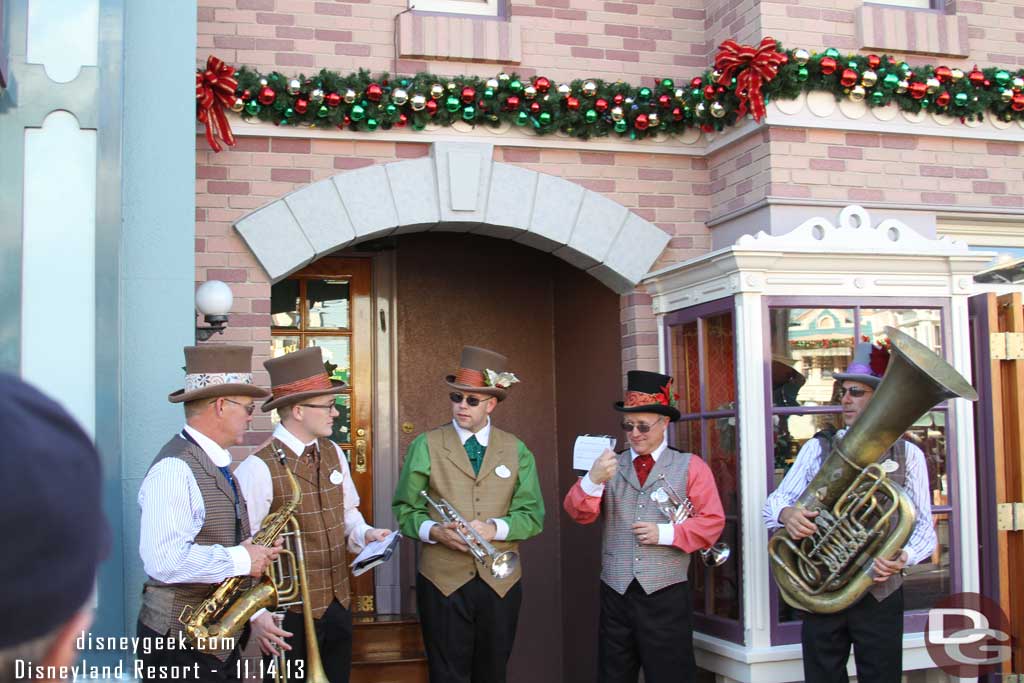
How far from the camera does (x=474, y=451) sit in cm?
557

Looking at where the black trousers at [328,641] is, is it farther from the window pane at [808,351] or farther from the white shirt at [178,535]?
the window pane at [808,351]

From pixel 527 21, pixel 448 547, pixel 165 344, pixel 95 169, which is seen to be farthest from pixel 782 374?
pixel 95 169

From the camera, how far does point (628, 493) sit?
555 centimetres

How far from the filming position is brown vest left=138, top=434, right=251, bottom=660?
4066 mm

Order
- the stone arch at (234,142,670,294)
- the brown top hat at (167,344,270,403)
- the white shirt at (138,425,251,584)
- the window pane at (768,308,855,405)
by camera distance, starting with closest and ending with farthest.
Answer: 1. the white shirt at (138,425,251,584)
2. the brown top hat at (167,344,270,403)
3. the window pane at (768,308,855,405)
4. the stone arch at (234,142,670,294)

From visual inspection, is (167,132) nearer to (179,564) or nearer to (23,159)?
(23,159)

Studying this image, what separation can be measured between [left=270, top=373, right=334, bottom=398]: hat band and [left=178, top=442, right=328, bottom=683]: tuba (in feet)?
→ 0.77

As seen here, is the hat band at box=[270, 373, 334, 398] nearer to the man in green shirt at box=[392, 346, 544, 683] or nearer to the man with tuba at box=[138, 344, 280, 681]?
the man with tuba at box=[138, 344, 280, 681]

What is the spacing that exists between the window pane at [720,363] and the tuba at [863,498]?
36.1 inches

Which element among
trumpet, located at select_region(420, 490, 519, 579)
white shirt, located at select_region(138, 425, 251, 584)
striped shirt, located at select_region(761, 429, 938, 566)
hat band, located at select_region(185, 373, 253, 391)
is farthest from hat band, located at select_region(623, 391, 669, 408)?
white shirt, located at select_region(138, 425, 251, 584)

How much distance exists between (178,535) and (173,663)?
474mm

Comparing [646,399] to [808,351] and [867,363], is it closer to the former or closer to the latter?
[808,351]

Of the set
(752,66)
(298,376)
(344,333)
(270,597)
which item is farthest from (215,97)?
(752,66)

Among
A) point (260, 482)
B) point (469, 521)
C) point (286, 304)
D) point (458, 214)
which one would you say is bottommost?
point (469, 521)
